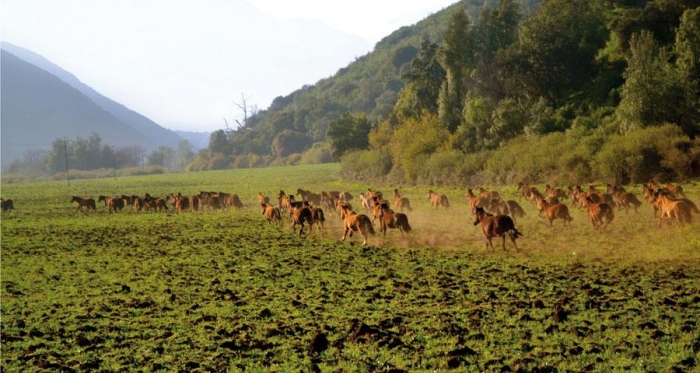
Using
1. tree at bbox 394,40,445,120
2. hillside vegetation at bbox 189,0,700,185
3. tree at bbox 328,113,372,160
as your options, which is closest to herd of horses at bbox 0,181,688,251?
hillside vegetation at bbox 189,0,700,185

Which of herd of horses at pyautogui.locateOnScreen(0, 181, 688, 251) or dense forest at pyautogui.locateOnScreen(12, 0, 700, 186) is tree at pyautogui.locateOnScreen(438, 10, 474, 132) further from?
herd of horses at pyautogui.locateOnScreen(0, 181, 688, 251)

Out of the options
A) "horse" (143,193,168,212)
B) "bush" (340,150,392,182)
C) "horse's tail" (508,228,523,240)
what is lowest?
"horse's tail" (508,228,523,240)

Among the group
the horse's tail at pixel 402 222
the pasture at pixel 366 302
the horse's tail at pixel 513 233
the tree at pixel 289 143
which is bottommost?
the pasture at pixel 366 302

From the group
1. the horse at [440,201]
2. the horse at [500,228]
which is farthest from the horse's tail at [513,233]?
the horse at [440,201]

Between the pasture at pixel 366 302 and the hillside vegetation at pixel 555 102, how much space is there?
59.8 feet

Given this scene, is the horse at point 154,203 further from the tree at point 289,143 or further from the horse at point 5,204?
the tree at point 289,143

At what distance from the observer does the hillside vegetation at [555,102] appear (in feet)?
148

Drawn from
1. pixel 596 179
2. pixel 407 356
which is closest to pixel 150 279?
pixel 407 356

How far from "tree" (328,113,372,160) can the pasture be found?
66.7 metres

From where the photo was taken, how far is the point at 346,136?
9500cm

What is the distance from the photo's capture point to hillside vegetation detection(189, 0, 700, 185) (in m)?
45.0

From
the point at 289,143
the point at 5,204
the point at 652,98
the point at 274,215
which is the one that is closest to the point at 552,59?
the point at 652,98

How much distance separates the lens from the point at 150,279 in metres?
19.1

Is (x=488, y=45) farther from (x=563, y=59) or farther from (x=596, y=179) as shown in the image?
(x=596, y=179)
